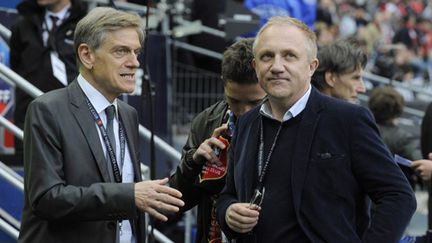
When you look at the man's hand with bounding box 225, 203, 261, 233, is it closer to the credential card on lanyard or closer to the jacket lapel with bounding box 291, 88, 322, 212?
the jacket lapel with bounding box 291, 88, 322, 212

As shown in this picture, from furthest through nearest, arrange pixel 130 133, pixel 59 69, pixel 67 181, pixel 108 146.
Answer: pixel 59 69 < pixel 130 133 < pixel 108 146 < pixel 67 181

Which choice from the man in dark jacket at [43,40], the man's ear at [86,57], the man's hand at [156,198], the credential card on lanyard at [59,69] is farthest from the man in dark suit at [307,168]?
the man in dark jacket at [43,40]

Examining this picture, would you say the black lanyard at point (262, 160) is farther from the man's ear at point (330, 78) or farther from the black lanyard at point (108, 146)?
the man's ear at point (330, 78)

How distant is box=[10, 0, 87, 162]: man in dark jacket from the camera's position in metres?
7.22

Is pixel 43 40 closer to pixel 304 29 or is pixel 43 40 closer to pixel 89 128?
pixel 89 128

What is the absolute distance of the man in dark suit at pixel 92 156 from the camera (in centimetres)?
387

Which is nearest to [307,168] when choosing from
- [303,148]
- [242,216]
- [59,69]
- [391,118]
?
[303,148]

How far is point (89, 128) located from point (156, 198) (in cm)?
46

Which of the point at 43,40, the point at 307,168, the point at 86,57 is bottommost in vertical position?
the point at 43,40

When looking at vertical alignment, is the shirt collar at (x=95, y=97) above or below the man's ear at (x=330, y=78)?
above

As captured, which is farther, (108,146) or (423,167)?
(423,167)

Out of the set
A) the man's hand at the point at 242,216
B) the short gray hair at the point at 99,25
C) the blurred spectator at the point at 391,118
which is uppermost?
the short gray hair at the point at 99,25

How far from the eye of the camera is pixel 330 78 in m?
5.63

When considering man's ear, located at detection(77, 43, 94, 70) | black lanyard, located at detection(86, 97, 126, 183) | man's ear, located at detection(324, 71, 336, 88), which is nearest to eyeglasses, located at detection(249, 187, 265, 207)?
black lanyard, located at detection(86, 97, 126, 183)
